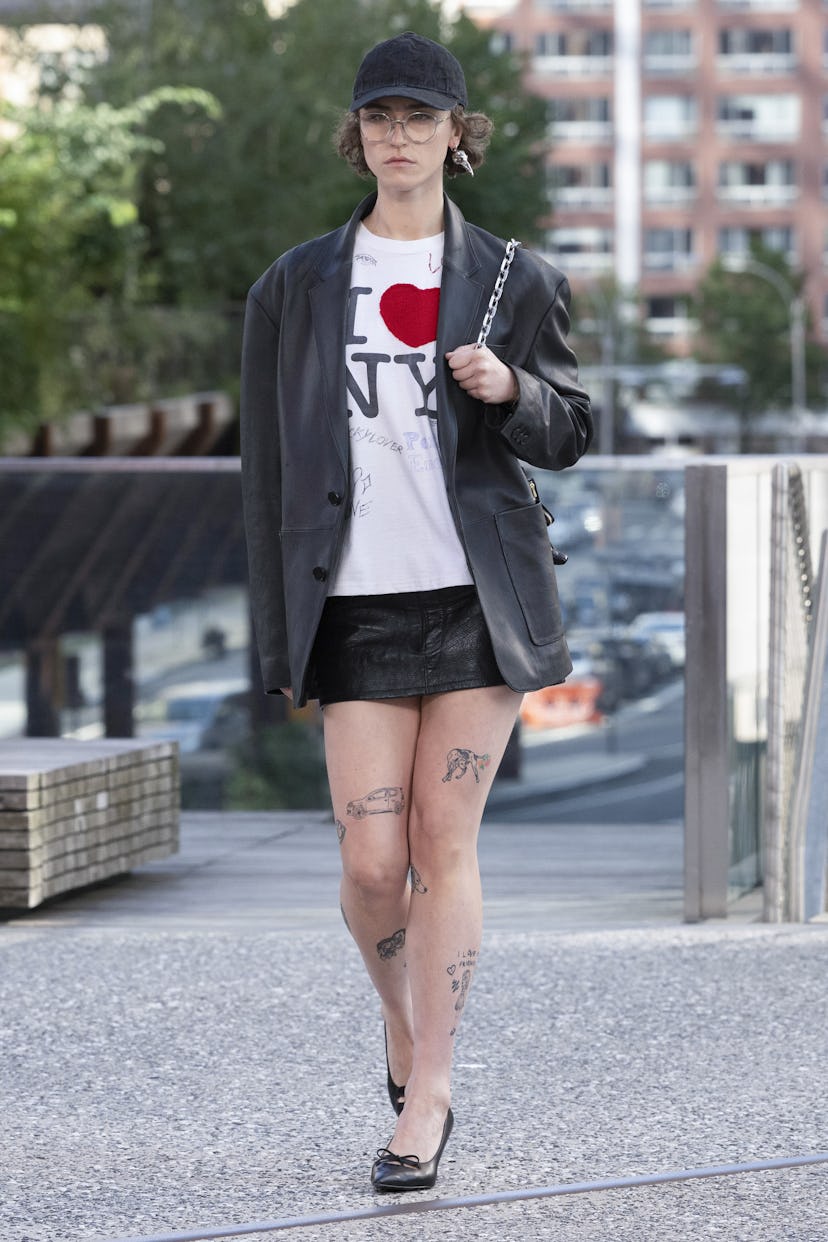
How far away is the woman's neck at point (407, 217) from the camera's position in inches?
135

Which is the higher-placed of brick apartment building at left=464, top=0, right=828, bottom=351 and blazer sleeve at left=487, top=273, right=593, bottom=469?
brick apartment building at left=464, top=0, right=828, bottom=351

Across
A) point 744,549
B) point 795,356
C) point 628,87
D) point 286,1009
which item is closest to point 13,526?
point 744,549

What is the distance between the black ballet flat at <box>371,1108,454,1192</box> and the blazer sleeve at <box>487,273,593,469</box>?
1.08 metres

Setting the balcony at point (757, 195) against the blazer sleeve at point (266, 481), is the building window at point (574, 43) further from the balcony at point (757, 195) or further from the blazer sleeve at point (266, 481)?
the blazer sleeve at point (266, 481)

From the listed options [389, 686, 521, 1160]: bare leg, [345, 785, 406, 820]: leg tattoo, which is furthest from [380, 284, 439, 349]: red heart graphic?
[345, 785, 406, 820]: leg tattoo

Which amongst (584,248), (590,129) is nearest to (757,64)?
(590,129)

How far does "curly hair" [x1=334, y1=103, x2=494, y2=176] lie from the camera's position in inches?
139

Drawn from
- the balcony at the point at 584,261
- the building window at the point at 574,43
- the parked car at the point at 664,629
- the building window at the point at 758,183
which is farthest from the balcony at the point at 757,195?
the parked car at the point at 664,629

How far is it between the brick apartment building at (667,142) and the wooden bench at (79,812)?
10003 cm

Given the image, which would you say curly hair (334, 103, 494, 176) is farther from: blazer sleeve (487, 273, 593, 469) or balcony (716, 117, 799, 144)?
balcony (716, 117, 799, 144)

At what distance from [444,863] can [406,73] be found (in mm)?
1221

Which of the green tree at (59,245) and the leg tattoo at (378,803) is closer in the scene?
the leg tattoo at (378,803)

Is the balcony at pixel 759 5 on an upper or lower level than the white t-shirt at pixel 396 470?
upper

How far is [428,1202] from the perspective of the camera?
129 inches
